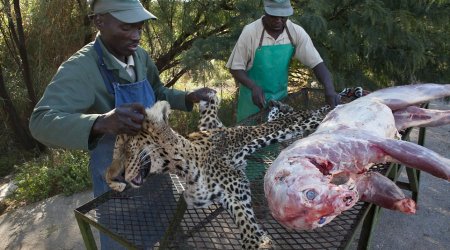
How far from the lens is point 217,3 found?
Result: 556 cm

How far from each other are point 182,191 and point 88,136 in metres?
0.93

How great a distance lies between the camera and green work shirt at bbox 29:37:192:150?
6.15 feet

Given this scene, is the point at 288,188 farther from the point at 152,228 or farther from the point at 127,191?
the point at 127,191

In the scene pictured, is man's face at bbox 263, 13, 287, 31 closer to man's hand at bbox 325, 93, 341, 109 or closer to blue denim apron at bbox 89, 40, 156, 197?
man's hand at bbox 325, 93, 341, 109

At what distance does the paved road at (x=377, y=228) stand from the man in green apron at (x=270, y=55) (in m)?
1.54

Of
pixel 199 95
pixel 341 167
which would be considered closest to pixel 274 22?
pixel 199 95

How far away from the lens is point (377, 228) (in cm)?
396

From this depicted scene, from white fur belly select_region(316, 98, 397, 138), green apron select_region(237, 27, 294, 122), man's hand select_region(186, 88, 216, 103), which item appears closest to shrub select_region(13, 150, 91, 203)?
green apron select_region(237, 27, 294, 122)

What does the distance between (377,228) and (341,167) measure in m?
2.37

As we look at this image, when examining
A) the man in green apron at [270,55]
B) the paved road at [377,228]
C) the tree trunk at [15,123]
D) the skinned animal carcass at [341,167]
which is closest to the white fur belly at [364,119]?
the skinned animal carcass at [341,167]

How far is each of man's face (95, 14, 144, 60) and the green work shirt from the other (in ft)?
0.24

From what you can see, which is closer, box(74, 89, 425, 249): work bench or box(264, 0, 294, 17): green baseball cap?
box(74, 89, 425, 249): work bench

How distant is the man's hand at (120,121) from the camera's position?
180cm

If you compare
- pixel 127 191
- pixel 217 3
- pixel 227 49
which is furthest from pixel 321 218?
pixel 217 3
